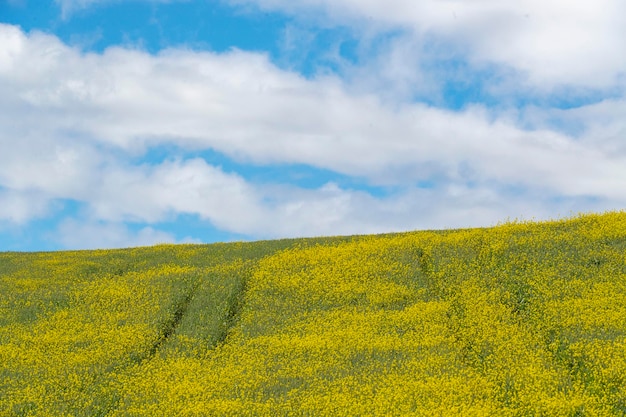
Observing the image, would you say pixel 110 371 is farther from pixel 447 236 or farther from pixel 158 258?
pixel 447 236

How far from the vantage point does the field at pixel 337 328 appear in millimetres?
26891

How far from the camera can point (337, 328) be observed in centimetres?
3419

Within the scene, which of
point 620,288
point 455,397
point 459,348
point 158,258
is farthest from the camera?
point 158,258

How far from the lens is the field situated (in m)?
26.9

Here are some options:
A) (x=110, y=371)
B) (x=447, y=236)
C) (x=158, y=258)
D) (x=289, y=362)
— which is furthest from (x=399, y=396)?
(x=158, y=258)

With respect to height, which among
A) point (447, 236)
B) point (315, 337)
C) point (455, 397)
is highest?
point (447, 236)

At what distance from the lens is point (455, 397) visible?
2591 centimetres

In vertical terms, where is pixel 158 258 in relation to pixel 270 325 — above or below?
above

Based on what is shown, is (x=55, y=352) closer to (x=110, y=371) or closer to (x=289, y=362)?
(x=110, y=371)

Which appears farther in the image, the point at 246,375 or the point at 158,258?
the point at 158,258

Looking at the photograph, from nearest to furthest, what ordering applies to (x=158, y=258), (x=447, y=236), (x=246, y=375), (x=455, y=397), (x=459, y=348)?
(x=455, y=397) → (x=246, y=375) → (x=459, y=348) → (x=447, y=236) → (x=158, y=258)

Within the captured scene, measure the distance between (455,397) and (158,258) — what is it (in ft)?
99.3

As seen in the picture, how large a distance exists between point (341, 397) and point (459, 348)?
298 inches

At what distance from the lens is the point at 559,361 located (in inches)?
1172
